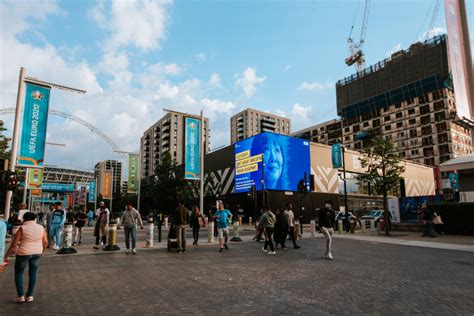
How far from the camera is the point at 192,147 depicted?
24797 mm

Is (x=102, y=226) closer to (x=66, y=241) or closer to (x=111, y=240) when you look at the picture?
(x=111, y=240)

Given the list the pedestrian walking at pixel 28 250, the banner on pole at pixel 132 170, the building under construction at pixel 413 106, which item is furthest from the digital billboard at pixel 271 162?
the building under construction at pixel 413 106

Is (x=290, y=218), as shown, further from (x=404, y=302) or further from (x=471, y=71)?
(x=471, y=71)

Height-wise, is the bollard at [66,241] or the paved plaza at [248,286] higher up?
the bollard at [66,241]

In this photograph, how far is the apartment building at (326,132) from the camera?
3904 inches

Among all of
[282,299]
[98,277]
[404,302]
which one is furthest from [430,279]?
[98,277]

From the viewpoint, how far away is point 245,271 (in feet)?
27.5

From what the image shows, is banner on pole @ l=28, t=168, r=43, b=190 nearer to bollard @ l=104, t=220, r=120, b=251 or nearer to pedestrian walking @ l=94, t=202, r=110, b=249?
pedestrian walking @ l=94, t=202, r=110, b=249

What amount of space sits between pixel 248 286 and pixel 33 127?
41.0ft

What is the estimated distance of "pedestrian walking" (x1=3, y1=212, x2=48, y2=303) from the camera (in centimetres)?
555

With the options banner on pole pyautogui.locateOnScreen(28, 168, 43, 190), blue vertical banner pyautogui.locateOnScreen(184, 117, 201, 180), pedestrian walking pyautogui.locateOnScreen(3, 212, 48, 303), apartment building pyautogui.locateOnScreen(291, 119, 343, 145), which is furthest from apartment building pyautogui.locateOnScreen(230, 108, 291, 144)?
pedestrian walking pyautogui.locateOnScreen(3, 212, 48, 303)

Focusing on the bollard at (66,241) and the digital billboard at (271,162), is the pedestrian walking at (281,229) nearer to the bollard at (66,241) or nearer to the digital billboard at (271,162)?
the bollard at (66,241)

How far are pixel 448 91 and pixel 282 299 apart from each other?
85.7 meters

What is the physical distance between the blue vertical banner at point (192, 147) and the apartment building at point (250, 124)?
337ft
